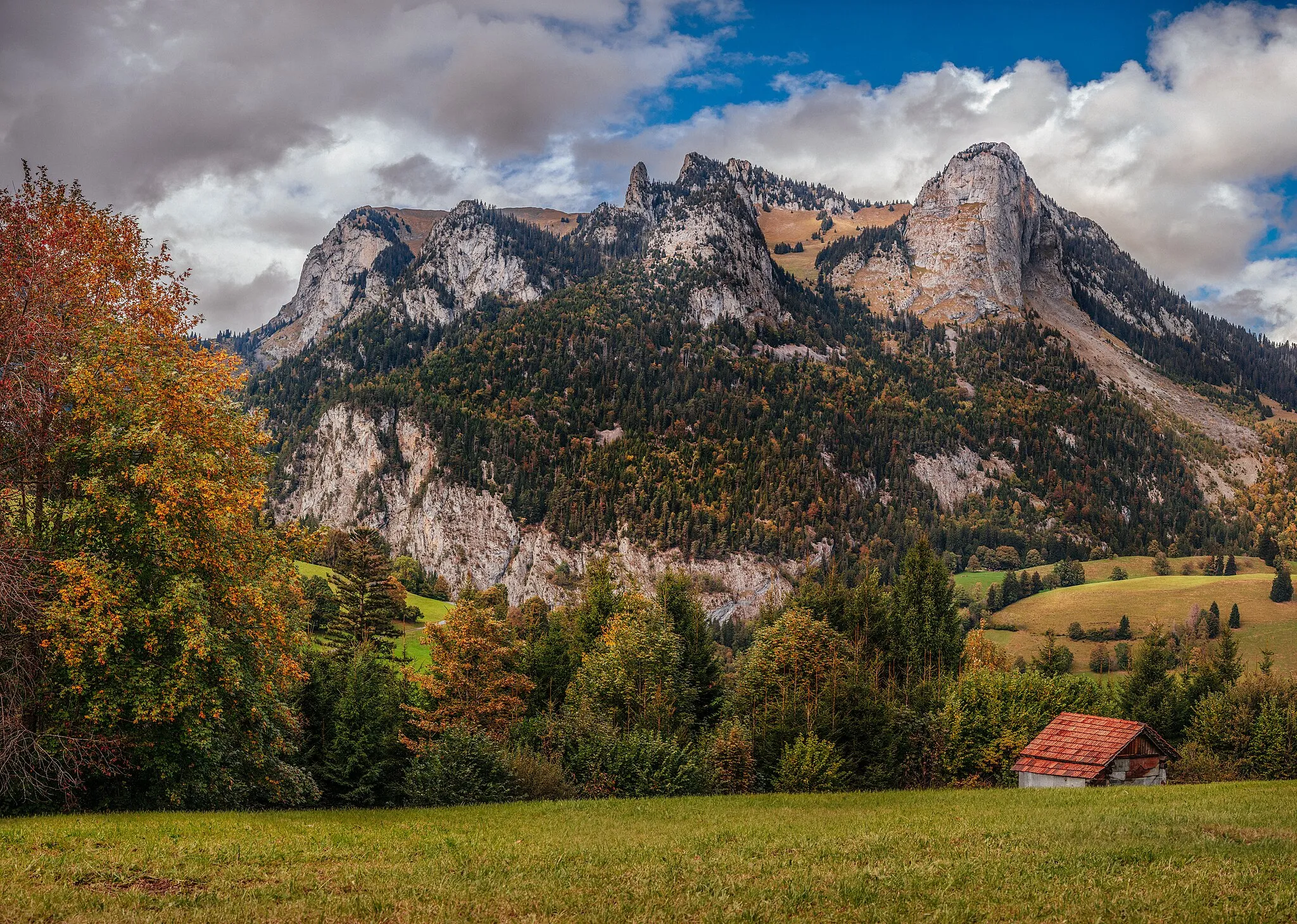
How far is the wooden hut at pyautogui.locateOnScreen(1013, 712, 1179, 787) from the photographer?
53281 millimetres

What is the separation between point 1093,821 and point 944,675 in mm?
57829

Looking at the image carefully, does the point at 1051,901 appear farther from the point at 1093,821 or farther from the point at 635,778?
the point at 635,778

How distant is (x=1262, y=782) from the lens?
43.6 metres

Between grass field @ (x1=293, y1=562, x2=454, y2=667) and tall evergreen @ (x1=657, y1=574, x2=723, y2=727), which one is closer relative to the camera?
tall evergreen @ (x1=657, y1=574, x2=723, y2=727)

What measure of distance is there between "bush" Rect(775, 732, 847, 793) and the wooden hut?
618 inches

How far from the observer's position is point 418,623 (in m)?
126

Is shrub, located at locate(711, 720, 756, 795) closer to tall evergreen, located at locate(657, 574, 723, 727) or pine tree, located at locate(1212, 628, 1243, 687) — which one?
tall evergreen, located at locate(657, 574, 723, 727)

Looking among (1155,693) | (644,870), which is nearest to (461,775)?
(644,870)

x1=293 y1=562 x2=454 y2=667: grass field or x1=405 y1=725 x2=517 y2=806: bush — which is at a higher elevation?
x1=293 y1=562 x2=454 y2=667: grass field

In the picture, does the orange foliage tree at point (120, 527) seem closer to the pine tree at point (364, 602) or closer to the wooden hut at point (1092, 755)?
the wooden hut at point (1092, 755)

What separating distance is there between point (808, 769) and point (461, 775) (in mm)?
19397

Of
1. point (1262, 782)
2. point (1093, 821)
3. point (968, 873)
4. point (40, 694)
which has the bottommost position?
point (1262, 782)

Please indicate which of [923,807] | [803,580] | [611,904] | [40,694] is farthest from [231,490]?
[803,580]

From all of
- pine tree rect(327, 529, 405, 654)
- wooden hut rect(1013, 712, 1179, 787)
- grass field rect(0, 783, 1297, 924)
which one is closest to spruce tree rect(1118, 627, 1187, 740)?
wooden hut rect(1013, 712, 1179, 787)
